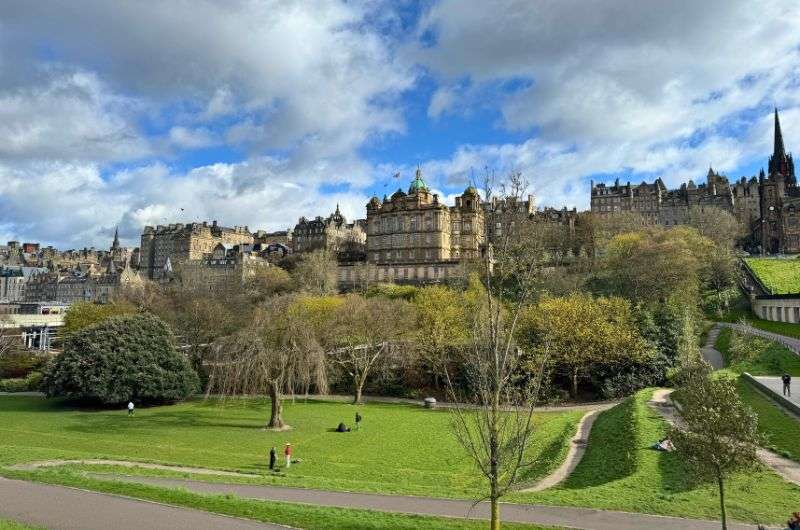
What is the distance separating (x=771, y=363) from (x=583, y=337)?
39.9ft

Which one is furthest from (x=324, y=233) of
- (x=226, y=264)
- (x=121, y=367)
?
(x=121, y=367)

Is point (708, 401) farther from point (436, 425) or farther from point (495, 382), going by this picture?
point (436, 425)

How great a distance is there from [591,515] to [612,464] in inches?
304

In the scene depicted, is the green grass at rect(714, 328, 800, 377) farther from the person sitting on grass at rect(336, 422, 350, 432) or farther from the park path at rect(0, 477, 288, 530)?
the park path at rect(0, 477, 288, 530)

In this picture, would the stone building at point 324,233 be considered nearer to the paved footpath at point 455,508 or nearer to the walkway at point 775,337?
the walkway at point 775,337

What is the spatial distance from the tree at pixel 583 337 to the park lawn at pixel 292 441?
820cm

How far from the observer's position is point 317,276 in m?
82.7

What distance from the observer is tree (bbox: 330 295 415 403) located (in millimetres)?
Answer: 47406

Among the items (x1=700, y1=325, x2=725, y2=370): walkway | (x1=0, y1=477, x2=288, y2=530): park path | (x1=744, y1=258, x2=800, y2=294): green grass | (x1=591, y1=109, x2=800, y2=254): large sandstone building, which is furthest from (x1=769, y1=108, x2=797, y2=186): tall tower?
(x1=0, y1=477, x2=288, y2=530): park path

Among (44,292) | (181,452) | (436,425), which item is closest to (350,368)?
(436,425)

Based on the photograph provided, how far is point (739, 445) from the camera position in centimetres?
1326

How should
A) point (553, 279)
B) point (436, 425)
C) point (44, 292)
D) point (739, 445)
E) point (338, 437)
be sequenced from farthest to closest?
point (44, 292) < point (553, 279) < point (436, 425) < point (338, 437) < point (739, 445)

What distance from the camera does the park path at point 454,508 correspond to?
1442 cm

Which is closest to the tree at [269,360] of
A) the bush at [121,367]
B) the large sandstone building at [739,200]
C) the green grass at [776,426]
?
the bush at [121,367]
